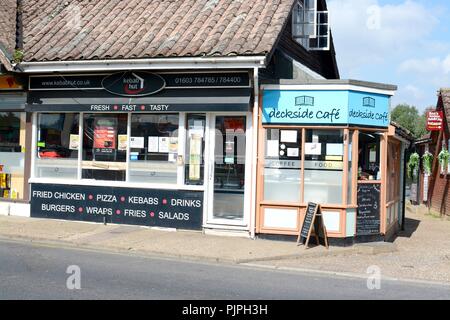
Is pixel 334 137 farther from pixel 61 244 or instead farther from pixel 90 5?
pixel 90 5

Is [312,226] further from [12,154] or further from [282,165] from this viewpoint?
[12,154]

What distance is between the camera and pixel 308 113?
11.1m

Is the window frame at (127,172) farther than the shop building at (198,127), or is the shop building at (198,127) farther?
the window frame at (127,172)

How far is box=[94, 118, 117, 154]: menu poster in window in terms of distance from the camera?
12773 mm

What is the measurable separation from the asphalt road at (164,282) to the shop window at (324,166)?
8.91 ft

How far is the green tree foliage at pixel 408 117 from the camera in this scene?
192 feet

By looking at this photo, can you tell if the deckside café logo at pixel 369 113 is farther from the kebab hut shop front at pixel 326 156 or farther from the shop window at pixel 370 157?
the shop window at pixel 370 157

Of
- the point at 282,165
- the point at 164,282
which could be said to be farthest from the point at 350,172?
the point at 164,282

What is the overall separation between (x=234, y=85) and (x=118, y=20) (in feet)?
13.1

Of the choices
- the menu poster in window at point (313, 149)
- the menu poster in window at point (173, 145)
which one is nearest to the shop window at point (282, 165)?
the menu poster in window at point (313, 149)

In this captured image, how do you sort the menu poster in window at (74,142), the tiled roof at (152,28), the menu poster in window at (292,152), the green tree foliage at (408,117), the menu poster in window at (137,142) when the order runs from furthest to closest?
the green tree foliage at (408,117)
the menu poster in window at (74,142)
the menu poster in window at (137,142)
the tiled roof at (152,28)
the menu poster in window at (292,152)

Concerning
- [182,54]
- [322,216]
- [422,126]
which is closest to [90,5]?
[182,54]

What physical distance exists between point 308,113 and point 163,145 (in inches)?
132
